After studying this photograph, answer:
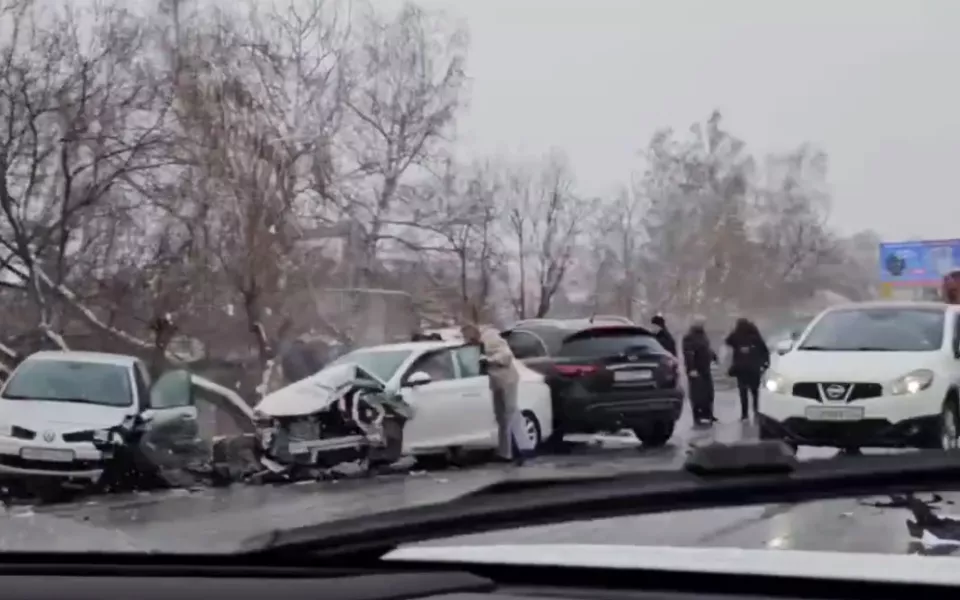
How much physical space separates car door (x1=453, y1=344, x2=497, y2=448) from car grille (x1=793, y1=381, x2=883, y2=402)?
286 cm

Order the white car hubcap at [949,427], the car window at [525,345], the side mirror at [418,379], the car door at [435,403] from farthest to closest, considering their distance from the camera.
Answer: the car window at [525,345] < the side mirror at [418,379] < the car door at [435,403] < the white car hubcap at [949,427]

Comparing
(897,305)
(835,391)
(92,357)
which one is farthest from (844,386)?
(92,357)

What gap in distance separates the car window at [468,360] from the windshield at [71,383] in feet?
10.2

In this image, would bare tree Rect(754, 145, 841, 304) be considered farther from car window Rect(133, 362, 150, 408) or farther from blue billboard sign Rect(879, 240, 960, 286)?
car window Rect(133, 362, 150, 408)

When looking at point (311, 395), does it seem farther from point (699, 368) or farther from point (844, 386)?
point (844, 386)

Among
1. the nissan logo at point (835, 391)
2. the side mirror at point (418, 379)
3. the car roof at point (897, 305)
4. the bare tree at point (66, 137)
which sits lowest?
the nissan logo at point (835, 391)

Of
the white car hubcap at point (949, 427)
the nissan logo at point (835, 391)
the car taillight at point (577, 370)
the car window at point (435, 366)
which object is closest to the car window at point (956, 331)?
the white car hubcap at point (949, 427)

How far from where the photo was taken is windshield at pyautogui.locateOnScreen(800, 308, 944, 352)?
10023mm

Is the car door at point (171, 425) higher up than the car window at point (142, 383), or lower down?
lower down

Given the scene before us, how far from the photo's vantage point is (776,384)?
9.58 metres

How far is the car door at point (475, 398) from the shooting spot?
36.3ft

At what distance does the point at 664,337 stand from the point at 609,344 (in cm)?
67

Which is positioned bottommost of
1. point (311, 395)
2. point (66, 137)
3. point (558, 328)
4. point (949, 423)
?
point (949, 423)

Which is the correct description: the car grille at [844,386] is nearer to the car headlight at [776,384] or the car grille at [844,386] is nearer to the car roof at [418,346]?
the car headlight at [776,384]
